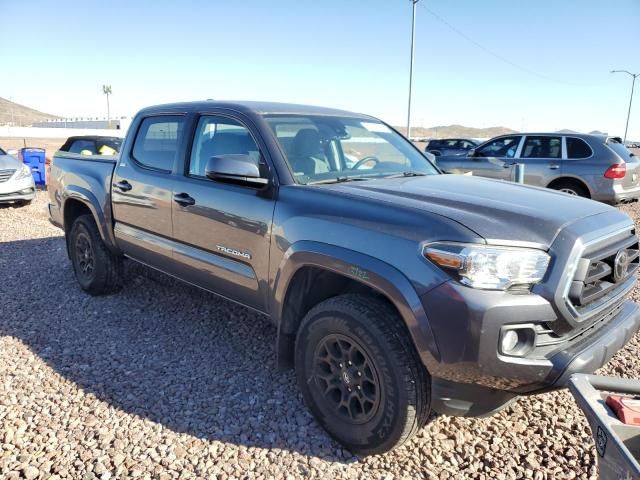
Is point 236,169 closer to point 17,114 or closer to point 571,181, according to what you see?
point 571,181

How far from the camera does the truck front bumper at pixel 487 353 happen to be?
209 centimetres

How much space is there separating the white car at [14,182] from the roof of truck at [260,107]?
7400mm

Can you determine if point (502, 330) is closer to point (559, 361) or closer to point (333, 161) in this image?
point (559, 361)

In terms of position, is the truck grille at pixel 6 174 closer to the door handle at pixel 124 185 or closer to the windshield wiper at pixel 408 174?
the door handle at pixel 124 185

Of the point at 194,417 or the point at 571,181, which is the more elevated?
the point at 571,181

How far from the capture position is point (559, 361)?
2.16 metres

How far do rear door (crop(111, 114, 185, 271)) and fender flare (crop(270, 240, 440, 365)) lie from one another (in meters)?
1.40

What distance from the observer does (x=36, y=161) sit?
13492mm

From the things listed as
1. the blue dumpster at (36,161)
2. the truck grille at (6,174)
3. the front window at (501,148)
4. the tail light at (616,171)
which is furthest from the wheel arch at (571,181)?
the blue dumpster at (36,161)

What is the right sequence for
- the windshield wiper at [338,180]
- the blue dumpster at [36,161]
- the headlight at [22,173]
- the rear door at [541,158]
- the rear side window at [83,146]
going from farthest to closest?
the blue dumpster at [36,161]
the rear side window at [83,146]
the headlight at [22,173]
the rear door at [541,158]
the windshield wiper at [338,180]

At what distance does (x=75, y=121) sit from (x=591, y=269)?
86.2 m

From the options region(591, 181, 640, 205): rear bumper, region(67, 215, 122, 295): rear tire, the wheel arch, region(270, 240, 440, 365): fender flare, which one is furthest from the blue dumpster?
region(591, 181, 640, 205): rear bumper

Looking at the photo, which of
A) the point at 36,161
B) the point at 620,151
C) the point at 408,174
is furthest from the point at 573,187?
the point at 36,161

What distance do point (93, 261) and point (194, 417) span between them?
8.33 feet
